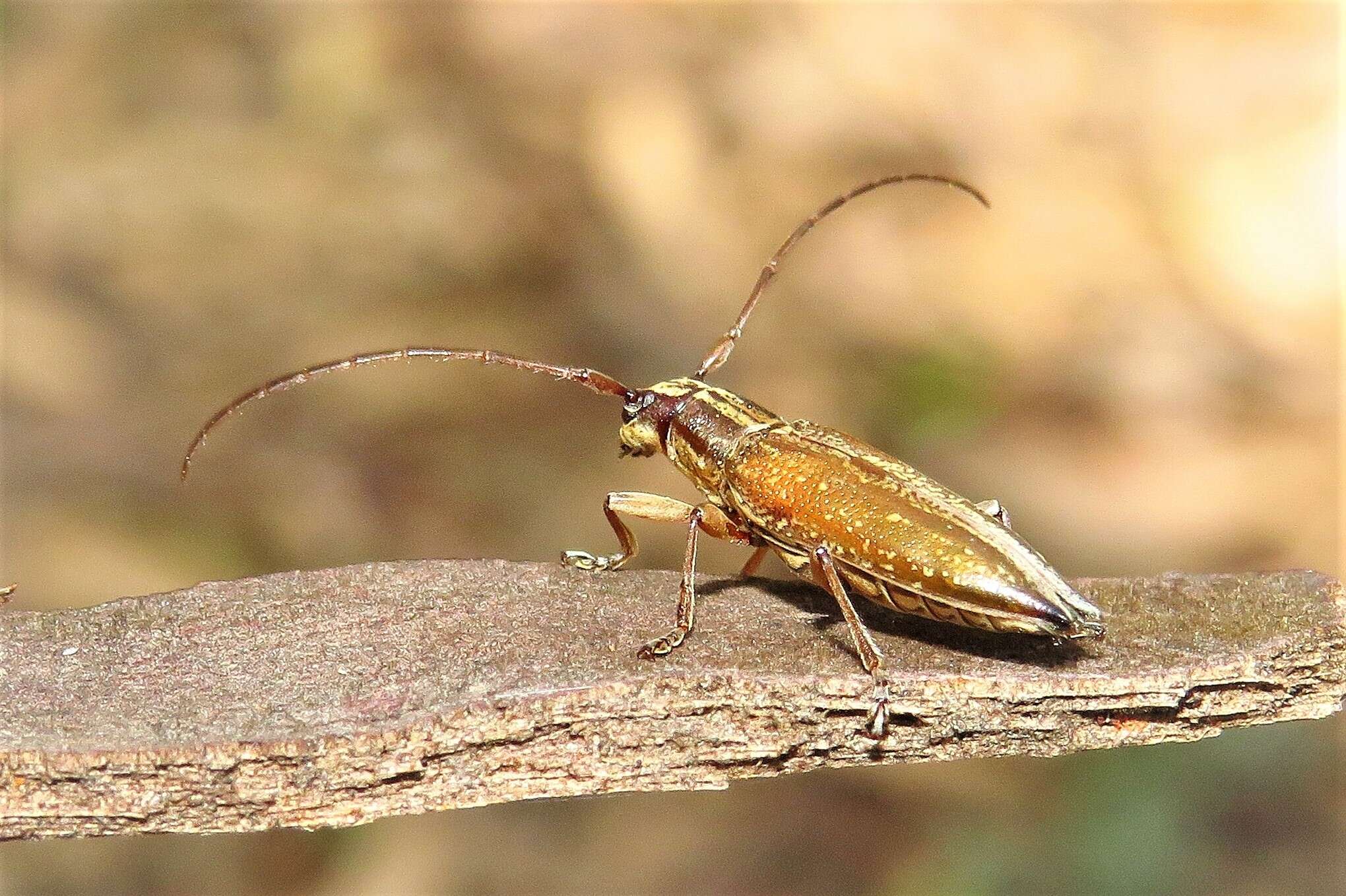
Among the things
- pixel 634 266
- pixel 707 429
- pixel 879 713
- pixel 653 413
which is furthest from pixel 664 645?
pixel 634 266

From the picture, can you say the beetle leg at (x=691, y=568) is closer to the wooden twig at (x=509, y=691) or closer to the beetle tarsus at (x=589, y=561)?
the wooden twig at (x=509, y=691)

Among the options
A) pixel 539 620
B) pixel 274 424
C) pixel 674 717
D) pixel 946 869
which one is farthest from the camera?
A: pixel 274 424

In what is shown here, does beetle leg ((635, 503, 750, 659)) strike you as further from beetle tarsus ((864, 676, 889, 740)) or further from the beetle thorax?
beetle tarsus ((864, 676, 889, 740))

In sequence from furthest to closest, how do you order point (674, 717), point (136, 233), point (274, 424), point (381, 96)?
1. point (381, 96)
2. point (136, 233)
3. point (274, 424)
4. point (674, 717)

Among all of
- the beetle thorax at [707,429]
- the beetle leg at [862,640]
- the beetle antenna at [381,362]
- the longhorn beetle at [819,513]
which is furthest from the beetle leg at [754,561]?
the beetle antenna at [381,362]

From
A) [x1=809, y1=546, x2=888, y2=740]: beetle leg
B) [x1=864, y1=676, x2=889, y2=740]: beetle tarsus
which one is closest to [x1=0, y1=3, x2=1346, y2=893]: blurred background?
[x1=809, y1=546, x2=888, y2=740]: beetle leg

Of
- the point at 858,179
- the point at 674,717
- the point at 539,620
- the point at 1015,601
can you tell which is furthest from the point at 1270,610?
the point at 858,179

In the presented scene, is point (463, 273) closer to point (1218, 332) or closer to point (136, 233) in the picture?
point (136, 233)
